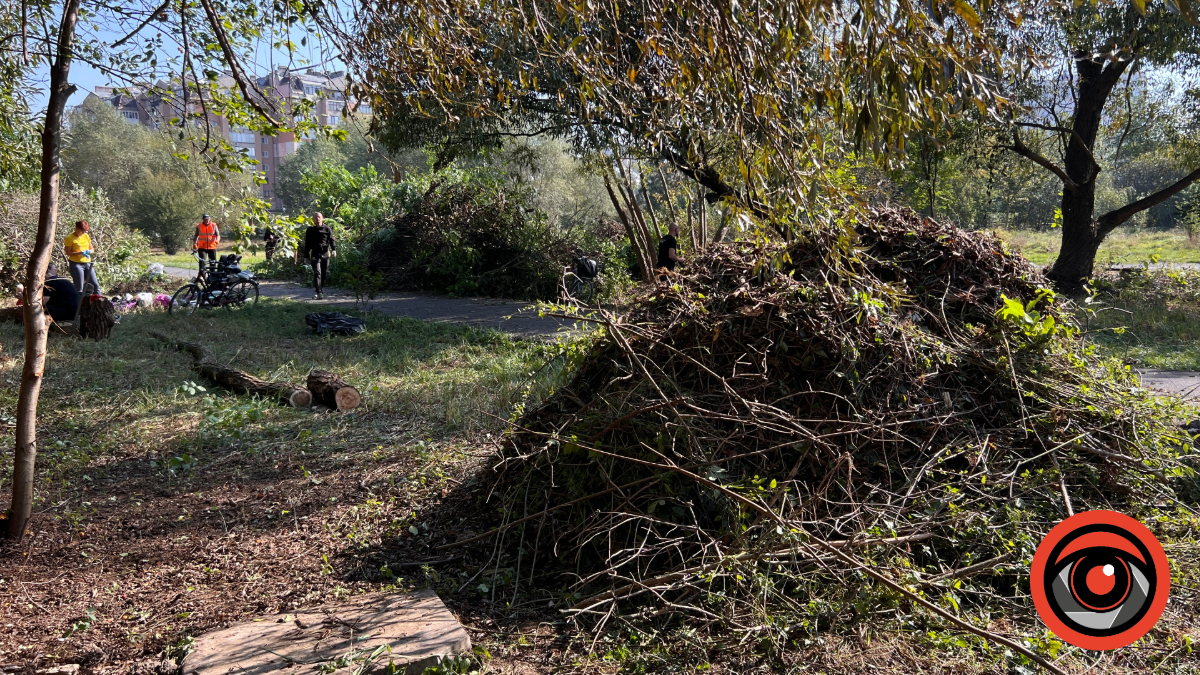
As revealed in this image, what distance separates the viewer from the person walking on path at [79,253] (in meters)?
12.1

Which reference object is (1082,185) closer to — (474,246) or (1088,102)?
(1088,102)

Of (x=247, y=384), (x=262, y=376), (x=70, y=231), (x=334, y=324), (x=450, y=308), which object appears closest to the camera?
(x=247, y=384)

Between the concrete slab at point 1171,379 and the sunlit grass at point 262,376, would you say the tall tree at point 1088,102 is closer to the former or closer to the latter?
the concrete slab at point 1171,379

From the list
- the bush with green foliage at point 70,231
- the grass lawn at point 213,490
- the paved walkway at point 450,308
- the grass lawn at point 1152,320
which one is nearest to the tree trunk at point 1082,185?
the grass lawn at point 1152,320

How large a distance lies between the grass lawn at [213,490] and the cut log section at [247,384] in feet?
0.51

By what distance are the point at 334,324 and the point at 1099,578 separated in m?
10.8

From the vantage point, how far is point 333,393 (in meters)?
6.95

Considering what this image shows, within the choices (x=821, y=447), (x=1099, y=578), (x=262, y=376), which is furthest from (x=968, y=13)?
(x=262, y=376)

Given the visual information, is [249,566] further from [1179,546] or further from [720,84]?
[1179,546]

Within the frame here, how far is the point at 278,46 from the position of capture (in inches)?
174

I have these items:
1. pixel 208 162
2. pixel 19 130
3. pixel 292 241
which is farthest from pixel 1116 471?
pixel 19 130

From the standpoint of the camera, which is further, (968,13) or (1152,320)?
(1152,320)

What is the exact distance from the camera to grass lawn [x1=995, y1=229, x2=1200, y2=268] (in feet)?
75.7

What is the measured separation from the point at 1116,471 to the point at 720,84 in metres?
2.97
